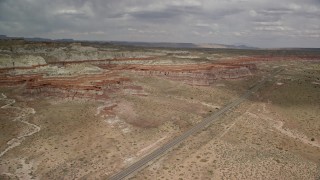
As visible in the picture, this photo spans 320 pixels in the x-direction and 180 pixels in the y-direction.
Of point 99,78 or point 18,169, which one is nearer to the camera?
point 18,169

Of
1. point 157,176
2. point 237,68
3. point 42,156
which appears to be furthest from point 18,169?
point 237,68

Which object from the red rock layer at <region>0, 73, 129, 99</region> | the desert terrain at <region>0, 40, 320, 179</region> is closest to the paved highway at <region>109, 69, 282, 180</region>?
the desert terrain at <region>0, 40, 320, 179</region>

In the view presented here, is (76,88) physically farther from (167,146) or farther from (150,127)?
(167,146)

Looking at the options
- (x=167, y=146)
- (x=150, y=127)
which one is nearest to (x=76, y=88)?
(x=150, y=127)

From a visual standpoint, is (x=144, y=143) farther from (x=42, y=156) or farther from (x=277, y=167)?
(x=277, y=167)

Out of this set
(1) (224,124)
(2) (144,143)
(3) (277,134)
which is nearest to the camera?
(2) (144,143)

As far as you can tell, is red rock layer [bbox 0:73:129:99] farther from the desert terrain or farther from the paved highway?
the paved highway

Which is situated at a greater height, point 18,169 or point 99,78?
point 99,78

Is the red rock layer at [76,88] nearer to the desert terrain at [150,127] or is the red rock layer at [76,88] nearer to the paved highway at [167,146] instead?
the desert terrain at [150,127]

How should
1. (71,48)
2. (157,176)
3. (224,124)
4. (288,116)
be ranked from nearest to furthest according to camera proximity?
(157,176) < (224,124) < (288,116) < (71,48)
